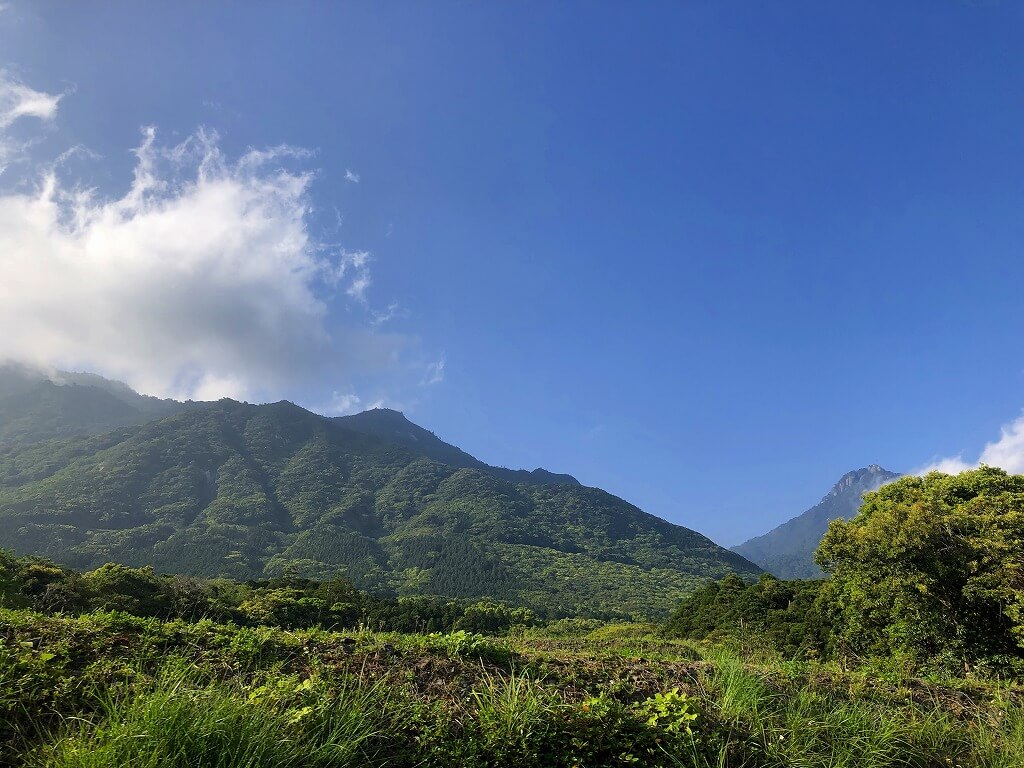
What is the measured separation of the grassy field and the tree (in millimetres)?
9896

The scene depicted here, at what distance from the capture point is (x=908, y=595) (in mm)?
15008

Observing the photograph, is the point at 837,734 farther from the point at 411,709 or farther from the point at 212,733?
the point at 212,733

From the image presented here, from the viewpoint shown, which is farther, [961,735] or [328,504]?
[328,504]

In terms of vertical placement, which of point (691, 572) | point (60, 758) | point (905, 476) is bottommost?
point (691, 572)

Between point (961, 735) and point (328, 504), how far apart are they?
194 m

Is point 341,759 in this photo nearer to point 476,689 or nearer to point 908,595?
point 476,689

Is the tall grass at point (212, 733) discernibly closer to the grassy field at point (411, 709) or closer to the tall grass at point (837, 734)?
the grassy field at point (411, 709)

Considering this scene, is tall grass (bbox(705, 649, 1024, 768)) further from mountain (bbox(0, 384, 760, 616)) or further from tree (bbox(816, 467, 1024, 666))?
mountain (bbox(0, 384, 760, 616))

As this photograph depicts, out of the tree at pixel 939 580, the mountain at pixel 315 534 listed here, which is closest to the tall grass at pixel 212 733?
the tree at pixel 939 580

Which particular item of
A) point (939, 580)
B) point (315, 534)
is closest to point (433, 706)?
point (939, 580)

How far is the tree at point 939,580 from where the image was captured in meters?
13.5

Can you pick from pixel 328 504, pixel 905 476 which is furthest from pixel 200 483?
pixel 905 476

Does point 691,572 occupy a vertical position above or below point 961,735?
below

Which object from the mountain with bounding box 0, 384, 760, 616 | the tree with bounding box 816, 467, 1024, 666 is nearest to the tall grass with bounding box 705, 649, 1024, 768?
the tree with bounding box 816, 467, 1024, 666
